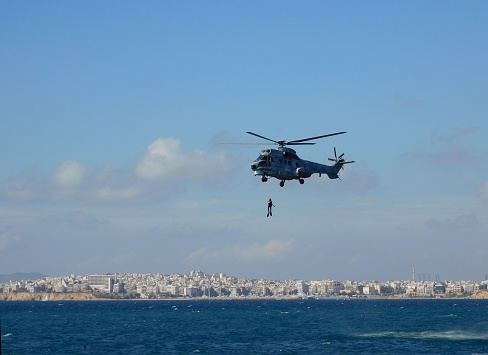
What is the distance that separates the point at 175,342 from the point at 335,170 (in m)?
63.9

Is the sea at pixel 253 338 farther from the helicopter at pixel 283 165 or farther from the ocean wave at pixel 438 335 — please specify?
the helicopter at pixel 283 165

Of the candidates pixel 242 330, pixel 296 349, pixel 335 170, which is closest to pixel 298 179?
pixel 335 170

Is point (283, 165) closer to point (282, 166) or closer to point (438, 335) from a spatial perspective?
point (282, 166)

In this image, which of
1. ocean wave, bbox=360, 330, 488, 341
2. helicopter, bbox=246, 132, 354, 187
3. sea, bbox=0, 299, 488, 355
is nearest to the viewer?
helicopter, bbox=246, 132, 354, 187

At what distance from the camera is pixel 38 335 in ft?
507

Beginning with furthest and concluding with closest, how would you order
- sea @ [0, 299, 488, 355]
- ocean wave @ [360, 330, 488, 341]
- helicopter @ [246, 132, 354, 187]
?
ocean wave @ [360, 330, 488, 341] < sea @ [0, 299, 488, 355] < helicopter @ [246, 132, 354, 187]

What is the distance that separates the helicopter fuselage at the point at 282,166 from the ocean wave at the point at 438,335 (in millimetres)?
71432

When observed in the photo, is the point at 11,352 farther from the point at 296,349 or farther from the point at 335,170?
the point at 335,170

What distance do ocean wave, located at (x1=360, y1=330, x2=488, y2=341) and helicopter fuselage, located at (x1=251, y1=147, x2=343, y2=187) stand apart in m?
71.4

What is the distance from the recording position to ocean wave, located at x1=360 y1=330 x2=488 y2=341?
13660 cm

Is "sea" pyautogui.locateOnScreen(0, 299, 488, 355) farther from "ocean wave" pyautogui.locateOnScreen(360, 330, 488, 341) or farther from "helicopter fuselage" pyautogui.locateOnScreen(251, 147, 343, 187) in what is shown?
"helicopter fuselage" pyautogui.locateOnScreen(251, 147, 343, 187)

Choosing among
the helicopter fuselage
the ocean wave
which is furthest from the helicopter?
the ocean wave

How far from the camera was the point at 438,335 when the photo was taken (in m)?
142

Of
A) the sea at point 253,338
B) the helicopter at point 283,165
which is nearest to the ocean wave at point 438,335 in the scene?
the sea at point 253,338
